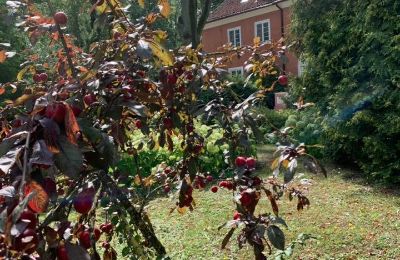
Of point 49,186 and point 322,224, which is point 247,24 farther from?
point 49,186

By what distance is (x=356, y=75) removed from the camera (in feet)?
22.0

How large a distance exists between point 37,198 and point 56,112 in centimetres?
19

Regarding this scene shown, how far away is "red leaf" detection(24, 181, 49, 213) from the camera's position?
29.2 inches

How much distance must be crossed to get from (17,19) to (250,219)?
1287 mm

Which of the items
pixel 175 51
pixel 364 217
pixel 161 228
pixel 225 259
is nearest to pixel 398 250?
pixel 364 217

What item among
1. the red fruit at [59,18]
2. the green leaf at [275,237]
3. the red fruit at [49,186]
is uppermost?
the red fruit at [59,18]

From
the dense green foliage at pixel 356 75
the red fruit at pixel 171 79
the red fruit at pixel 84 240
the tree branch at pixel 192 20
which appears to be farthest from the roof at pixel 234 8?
the red fruit at pixel 84 240

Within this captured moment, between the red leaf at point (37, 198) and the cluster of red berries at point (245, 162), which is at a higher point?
the red leaf at point (37, 198)

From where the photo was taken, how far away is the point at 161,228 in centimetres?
469

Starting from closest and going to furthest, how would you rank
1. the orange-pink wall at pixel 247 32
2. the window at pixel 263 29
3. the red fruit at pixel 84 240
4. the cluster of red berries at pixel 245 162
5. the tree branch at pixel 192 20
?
the red fruit at pixel 84 240, the cluster of red berries at pixel 245 162, the tree branch at pixel 192 20, the orange-pink wall at pixel 247 32, the window at pixel 263 29

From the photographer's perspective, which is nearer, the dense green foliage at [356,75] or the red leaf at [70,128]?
the red leaf at [70,128]

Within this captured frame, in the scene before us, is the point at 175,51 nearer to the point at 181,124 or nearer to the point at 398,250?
the point at 181,124

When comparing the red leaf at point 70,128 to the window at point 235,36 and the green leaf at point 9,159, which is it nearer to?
the green leaf at point 9,159

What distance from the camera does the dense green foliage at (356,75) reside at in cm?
596
